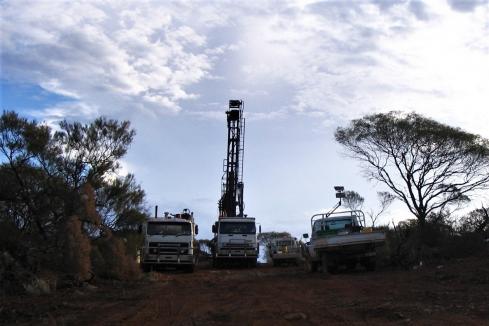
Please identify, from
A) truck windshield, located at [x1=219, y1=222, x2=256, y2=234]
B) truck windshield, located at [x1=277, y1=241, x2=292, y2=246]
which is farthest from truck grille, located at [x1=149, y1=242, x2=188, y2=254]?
truck windshield, located at [x1=277, y1=241, x2=292, y2=246]

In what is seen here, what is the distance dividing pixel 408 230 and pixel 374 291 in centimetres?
1528

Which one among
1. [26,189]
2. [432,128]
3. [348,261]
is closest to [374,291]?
[348,261]

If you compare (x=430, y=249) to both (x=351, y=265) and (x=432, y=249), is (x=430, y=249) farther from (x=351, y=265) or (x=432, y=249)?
(x=351, y=265)

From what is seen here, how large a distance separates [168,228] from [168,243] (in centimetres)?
80

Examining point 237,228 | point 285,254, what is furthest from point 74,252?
point 285,254

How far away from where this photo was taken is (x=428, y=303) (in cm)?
1151

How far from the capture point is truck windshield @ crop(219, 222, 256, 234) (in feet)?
104

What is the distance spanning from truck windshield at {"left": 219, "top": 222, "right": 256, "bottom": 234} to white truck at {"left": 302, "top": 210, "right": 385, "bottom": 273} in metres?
6.69

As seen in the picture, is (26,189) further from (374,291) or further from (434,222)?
(434,222)

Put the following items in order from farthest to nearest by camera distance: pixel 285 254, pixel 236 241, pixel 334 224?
pixel 285 254, pixel 236 241, pixel 334 224

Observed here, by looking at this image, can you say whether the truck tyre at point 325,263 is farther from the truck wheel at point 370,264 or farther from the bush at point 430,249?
the bush at point 430,249

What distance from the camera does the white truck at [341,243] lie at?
69.8 feet

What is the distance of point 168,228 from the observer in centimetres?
2777

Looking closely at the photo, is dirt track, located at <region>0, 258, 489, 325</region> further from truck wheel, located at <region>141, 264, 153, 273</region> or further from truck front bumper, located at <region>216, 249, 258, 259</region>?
truck front bumper, located at <region>216, 249, 258, 259</region>
